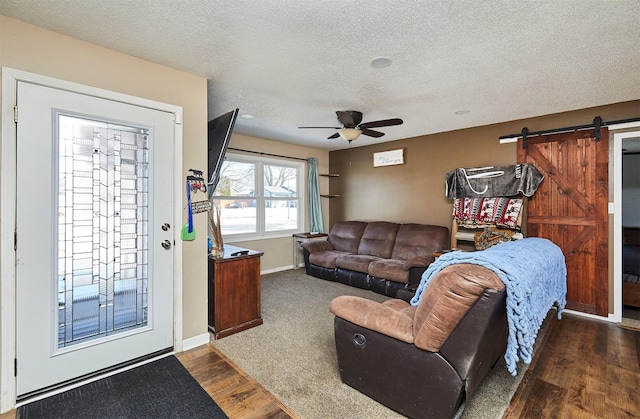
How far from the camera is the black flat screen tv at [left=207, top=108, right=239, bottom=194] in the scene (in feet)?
9.23

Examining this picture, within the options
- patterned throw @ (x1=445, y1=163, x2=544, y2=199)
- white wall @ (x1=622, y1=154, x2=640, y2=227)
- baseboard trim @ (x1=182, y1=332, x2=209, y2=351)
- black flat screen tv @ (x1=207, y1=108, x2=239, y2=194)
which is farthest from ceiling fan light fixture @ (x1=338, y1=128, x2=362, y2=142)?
white wall @ (x1=622, y1=154, x2=640, y2=227)

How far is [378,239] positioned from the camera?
5.07 meters

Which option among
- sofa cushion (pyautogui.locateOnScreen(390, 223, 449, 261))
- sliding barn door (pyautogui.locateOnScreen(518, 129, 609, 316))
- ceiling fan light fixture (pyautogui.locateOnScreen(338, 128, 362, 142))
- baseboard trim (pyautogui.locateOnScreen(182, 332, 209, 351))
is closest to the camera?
baseboard trim (pyautogui.locateOnScreen(182, 332, 209, 351))

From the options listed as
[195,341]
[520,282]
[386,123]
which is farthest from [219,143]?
[520,282]

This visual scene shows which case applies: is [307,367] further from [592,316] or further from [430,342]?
[592,316]

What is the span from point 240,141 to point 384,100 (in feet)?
8.68

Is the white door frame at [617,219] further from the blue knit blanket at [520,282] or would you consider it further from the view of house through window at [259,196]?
the view of house through window at [259,196]

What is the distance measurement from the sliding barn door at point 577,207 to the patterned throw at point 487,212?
0.25m

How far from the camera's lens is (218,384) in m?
2.11

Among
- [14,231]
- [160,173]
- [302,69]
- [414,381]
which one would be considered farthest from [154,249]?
[414,381]

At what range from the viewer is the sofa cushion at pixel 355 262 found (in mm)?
4432

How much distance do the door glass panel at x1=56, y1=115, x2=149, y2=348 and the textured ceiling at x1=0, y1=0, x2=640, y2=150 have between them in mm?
701

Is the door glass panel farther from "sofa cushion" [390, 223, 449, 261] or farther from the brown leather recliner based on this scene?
"sofa cushion" [390, 223, 449, 261]

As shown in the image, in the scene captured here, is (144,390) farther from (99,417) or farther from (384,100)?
(384,100)
